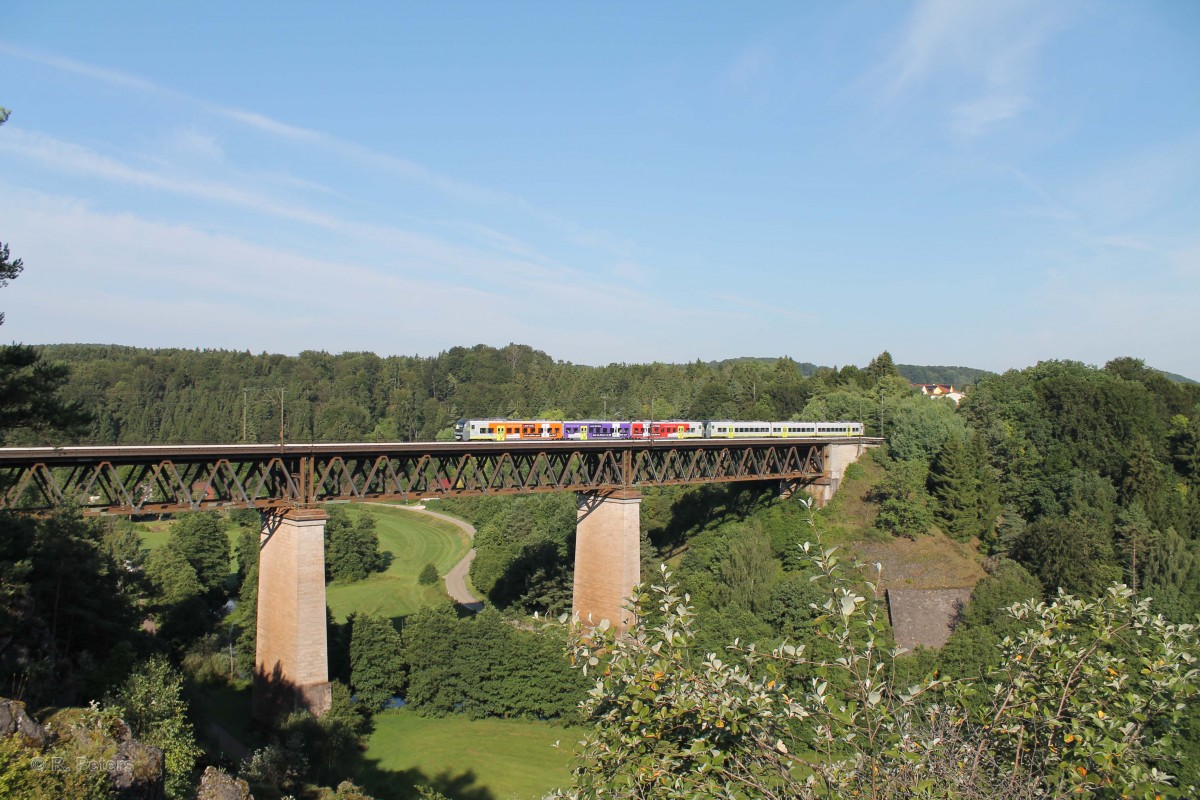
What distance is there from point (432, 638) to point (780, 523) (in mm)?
27287

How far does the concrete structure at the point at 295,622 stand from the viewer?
33531mm

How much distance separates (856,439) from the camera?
6288 cm

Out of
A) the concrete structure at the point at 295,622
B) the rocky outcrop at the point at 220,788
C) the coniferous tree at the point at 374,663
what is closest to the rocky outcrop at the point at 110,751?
the rocky outcrop at the point at 220,788

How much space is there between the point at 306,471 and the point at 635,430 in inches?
884

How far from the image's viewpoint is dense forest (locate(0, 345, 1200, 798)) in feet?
26.8

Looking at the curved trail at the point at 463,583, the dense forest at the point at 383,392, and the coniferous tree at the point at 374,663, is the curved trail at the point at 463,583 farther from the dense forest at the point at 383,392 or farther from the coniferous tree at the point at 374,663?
the dense forest at the point at 383,392

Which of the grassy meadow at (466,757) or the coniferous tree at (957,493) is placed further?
the coniferous tree at (957,493)

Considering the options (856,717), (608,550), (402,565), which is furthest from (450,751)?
(402,565)

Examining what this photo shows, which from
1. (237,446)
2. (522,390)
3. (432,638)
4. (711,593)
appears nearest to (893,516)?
(711,593)

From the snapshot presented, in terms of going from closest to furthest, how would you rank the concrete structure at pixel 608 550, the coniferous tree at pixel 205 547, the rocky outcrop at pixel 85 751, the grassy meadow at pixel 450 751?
the rocky outcrop at pixel 85 751 < the grassy meadow at pixel 450 751 < the concrete structure at pixel 608 550 < the coniferous tree at pixel 205 547

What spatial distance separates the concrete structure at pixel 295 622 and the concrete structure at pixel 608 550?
49.1 feet

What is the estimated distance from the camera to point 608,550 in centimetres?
4494

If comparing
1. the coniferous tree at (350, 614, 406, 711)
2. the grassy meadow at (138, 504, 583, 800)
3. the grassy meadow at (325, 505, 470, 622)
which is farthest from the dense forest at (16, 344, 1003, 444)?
the grassy meadow at (138, 504, 583, 800)

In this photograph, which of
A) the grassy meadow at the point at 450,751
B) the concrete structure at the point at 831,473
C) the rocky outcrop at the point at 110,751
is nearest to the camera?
the rocky outcrop at the point at 110,751
